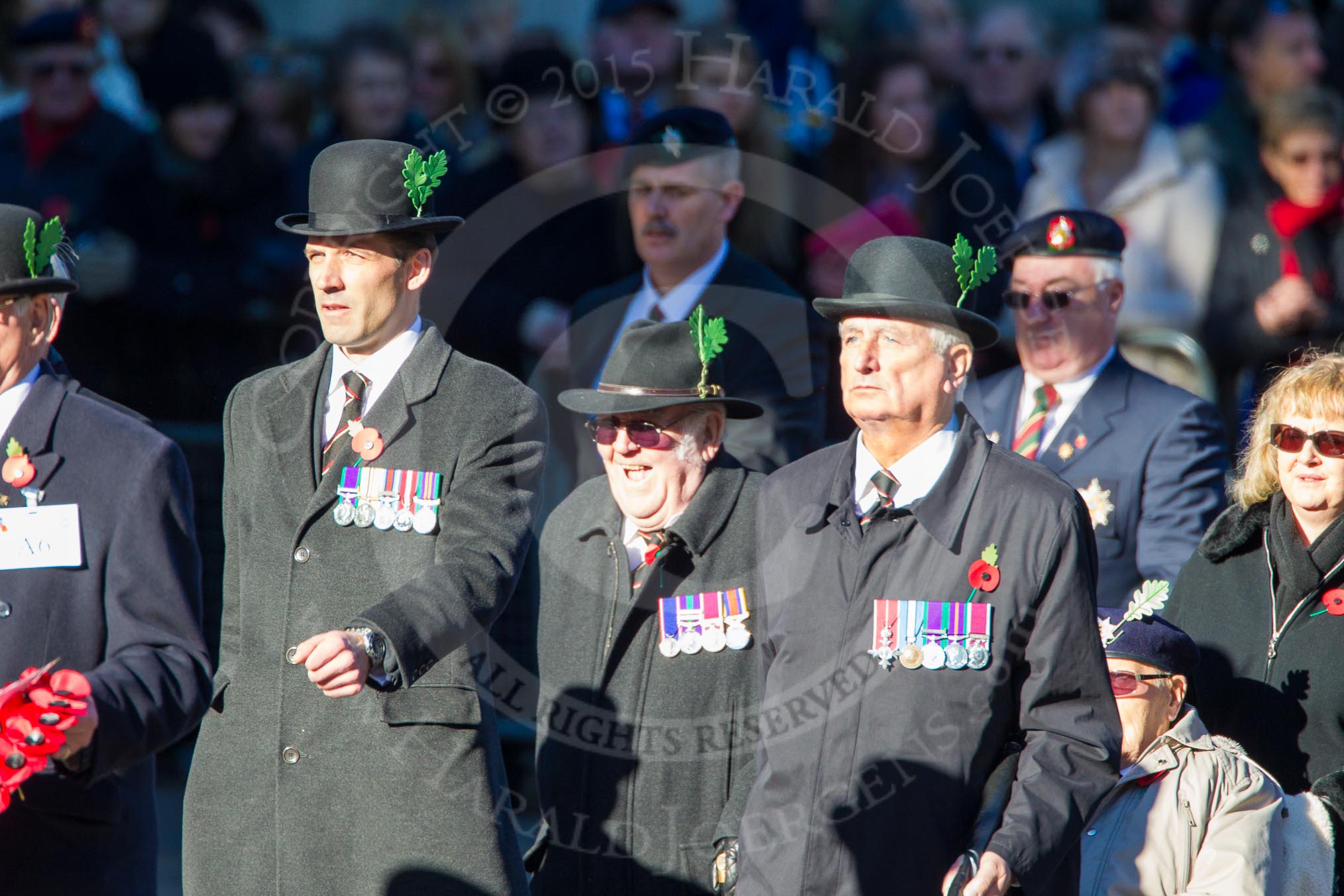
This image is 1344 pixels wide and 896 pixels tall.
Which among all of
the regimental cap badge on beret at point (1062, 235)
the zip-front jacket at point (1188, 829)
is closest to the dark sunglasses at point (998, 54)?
the regimental cap badge on beret at point (1062, 235)

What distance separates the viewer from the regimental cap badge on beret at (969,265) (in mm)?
4090

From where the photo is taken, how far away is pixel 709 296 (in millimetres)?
6082

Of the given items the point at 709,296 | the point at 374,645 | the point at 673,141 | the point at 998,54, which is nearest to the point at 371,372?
the point at 374,645

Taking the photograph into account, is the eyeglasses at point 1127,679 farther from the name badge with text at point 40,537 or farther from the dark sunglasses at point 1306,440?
Result: the name badge with text at point 40,537

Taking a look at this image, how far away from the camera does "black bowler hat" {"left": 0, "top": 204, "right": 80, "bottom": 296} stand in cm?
411

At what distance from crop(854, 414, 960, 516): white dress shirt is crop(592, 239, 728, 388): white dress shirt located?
6.73 feet

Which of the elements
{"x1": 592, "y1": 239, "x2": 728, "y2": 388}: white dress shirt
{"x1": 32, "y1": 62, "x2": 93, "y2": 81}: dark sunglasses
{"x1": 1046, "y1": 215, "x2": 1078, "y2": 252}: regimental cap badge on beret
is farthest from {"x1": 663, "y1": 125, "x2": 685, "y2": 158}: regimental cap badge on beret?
{"x1": 32, "y1": 62, "x2": 93, "y2": 81}: dark sunglasses

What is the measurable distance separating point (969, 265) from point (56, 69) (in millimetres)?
5547

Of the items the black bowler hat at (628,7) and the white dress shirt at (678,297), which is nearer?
the white dress shirt at (678,297)

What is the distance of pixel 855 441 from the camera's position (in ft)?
13.7

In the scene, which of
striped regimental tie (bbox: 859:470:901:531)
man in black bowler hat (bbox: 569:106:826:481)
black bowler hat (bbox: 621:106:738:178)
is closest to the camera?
striped regimental tie (bbox: 859:470:901:531)

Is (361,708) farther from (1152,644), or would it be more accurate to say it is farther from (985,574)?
(1152,644)

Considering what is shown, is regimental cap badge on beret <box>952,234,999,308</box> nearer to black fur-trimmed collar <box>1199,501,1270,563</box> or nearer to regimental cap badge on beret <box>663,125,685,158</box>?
black fur-trimmed collar <box>1199,501,1270,563</box>

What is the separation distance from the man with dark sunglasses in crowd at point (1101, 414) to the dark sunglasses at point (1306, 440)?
2.33 ft
